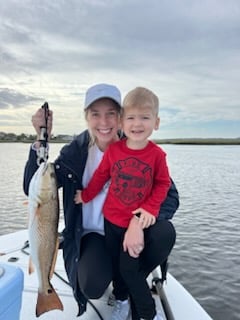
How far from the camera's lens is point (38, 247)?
2.47 meters

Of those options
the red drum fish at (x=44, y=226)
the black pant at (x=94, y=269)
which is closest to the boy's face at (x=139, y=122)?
the red drum fish at (x=44, y=226)

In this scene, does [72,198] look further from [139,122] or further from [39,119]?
[139,122]

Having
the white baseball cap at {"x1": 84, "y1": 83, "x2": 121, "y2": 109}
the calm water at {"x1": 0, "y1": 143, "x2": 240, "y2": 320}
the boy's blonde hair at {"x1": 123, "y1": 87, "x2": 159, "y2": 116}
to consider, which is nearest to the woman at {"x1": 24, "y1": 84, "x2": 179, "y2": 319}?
the white baseball cap at {"x1": 84, "y1": 83, "x2": 121, "y2": 109}

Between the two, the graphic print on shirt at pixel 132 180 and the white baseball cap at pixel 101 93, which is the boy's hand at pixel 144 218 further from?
the white baseball cap at pixel 101 93

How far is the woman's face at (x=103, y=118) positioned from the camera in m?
2.96

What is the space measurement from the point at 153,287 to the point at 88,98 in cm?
192

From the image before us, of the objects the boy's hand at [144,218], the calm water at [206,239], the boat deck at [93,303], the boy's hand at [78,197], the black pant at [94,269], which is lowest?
the calm water at [206,239]

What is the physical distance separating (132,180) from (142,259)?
641 mm

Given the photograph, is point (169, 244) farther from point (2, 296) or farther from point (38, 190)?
point (2, 296)

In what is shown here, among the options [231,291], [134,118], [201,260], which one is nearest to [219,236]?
[201,260]

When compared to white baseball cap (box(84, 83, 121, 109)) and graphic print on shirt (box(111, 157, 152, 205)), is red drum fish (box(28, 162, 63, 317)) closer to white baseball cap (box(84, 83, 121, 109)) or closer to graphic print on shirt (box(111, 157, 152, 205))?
graphic print on shirt (box(111, 157, 152, 205))

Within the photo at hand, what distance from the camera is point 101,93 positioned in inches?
113

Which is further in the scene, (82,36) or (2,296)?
(82,36)

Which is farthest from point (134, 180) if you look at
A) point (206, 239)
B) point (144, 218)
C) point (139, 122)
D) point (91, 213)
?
point (206, 239)
